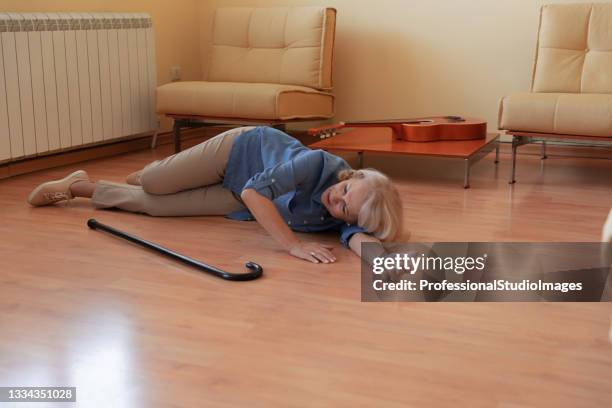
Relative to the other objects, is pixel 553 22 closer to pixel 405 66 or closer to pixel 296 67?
pixel 405 66

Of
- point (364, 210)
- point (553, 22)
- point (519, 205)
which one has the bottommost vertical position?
point (519, 205)

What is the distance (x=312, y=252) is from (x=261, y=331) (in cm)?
61

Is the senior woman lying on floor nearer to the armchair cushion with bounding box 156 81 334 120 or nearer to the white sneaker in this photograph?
the white sneaker

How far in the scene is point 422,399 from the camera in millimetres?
1554

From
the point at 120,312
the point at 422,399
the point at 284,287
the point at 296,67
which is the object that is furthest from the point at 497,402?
the point at 296,67

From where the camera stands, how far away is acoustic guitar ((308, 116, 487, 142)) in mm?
4004

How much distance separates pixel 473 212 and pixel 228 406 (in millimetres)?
1888

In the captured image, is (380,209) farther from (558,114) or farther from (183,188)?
(558,114)

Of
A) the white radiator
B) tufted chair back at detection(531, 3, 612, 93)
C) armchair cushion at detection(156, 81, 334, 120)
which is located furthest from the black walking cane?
tufted chair back at detection(531, 3, 612, 93)

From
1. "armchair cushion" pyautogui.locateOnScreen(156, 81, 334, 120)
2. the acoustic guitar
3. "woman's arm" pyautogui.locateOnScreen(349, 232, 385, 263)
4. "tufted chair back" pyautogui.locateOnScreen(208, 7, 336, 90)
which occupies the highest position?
"tufted chair back" pyautogui.locateOnScreen(208, 7, 336, 90)

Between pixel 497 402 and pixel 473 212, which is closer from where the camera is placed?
pixel 497 402

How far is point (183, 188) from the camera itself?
9.89ft

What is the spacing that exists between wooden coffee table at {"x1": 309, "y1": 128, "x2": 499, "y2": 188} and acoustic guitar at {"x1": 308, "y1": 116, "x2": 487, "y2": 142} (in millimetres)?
39

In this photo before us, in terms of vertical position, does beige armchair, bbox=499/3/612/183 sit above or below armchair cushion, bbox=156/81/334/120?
above
